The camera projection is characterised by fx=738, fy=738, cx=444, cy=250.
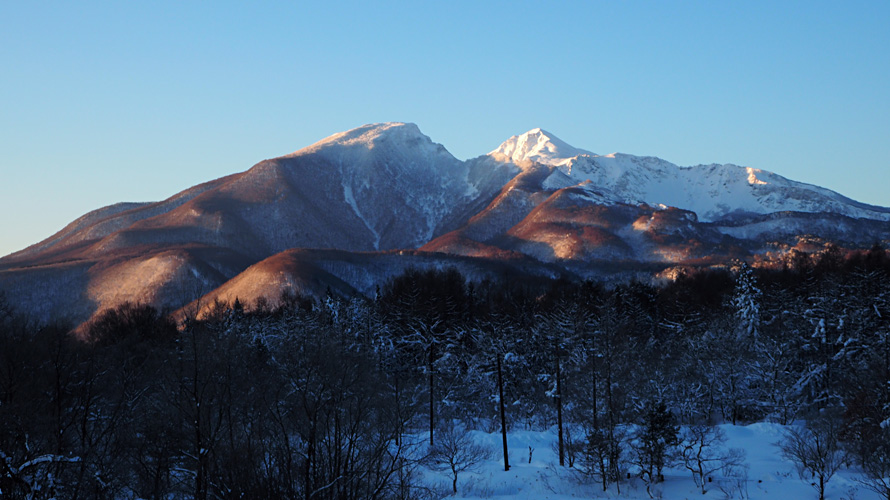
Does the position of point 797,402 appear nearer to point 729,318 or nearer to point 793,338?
Result: point 793,338

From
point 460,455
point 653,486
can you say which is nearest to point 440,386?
point 460,455

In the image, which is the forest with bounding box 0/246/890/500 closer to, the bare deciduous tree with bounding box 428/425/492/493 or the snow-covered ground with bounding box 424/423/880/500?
the bare deciduous tree with bounding box 428/425/492/493

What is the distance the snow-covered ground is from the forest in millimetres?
997

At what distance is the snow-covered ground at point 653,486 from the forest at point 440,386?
100 cm

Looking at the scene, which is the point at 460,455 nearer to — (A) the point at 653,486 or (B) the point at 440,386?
(A) the point at 653,486

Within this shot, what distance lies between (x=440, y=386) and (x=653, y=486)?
107 feet

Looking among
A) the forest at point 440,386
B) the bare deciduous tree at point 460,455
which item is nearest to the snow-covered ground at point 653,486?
the bare deciduous tree at point 460,455

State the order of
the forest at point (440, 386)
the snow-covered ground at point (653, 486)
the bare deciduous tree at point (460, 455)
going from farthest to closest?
the bare deciduous tree at point (460, 455), the snow-covered ground at point (653, 486), the forest at point (440, 386)

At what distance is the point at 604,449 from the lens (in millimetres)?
43406

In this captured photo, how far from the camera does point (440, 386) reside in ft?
243

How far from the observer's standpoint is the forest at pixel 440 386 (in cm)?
3353

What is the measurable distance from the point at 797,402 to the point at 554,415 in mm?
21593

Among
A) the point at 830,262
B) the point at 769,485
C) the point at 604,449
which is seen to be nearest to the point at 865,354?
the point at 769,485

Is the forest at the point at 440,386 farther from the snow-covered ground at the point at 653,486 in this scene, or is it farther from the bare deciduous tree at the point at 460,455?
the snow-covered ground at the point at 653,486
